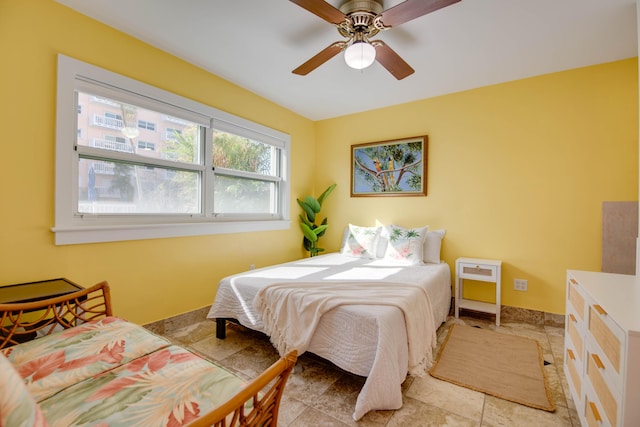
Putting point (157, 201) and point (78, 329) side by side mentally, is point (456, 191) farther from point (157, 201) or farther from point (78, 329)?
point (78, 329)

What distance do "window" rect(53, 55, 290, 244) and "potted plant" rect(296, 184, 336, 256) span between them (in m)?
0.71

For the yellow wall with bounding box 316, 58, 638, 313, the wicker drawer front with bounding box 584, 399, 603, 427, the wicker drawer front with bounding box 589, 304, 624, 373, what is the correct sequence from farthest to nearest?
the yellow wall with bounding box 316, 58, 638, 313 → the wicker drawer front with bounding box 584, 399, 603, 427 → the wicker drawer front with bounding box 589, 304, 624, 373

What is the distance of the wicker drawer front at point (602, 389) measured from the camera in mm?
1016

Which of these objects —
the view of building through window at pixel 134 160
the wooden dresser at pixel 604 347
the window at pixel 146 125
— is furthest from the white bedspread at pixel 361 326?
the window at pixel 146 125

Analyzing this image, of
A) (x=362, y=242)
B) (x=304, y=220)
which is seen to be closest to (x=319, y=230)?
(x=304, y=220)

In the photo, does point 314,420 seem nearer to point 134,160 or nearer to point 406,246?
point 406,246

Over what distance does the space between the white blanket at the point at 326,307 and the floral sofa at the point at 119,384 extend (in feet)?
2.72

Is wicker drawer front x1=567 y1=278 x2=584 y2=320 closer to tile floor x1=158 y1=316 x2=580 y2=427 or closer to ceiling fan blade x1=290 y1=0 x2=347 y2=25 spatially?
tile floor x1=158 y1=316 x2=580 y2=427

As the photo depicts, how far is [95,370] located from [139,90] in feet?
7.19

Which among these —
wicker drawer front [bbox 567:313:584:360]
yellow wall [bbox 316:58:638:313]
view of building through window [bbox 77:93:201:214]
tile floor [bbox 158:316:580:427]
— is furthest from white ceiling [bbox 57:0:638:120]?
tile floor [bbox 158:316:580:427]

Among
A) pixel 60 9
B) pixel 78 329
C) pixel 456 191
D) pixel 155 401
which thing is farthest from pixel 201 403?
pixel 456 191

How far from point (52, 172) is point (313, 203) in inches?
110

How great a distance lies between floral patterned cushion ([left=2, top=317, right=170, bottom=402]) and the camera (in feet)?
3.35

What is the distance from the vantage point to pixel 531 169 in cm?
292
